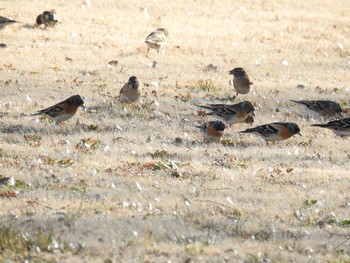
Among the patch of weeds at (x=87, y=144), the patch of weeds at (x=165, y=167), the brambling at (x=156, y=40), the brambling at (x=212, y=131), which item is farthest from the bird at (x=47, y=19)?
the patch of weeds at (x=165, y=167)

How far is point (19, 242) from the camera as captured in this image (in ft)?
26.0

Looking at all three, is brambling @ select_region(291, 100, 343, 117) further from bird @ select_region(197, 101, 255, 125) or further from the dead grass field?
bird @ select_region(197, 101, 255, 125)

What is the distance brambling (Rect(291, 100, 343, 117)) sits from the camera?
15.5 metres

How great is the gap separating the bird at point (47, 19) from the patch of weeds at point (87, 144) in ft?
29.5

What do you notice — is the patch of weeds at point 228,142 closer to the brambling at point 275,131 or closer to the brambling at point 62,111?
the brambling at point 275,131

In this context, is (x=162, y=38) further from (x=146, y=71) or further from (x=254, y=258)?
(x=254, y=258)

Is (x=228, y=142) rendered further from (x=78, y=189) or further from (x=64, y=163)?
(x=78, y=189)

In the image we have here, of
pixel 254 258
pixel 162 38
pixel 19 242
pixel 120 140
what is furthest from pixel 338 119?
pixel 19 242

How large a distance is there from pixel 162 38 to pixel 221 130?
6927mm

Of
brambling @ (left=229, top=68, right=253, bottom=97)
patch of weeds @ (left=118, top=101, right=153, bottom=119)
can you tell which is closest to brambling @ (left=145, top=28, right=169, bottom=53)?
brambling @ (left=229, top=68, right=253, bottom=97)

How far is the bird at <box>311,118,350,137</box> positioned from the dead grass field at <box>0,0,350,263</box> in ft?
0.52

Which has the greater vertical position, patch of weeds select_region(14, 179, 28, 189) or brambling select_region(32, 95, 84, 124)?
patch of weeds select_region(14, 179, 28, 189)

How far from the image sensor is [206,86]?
16734 mm

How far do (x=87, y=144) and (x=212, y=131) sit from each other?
6.10ft
